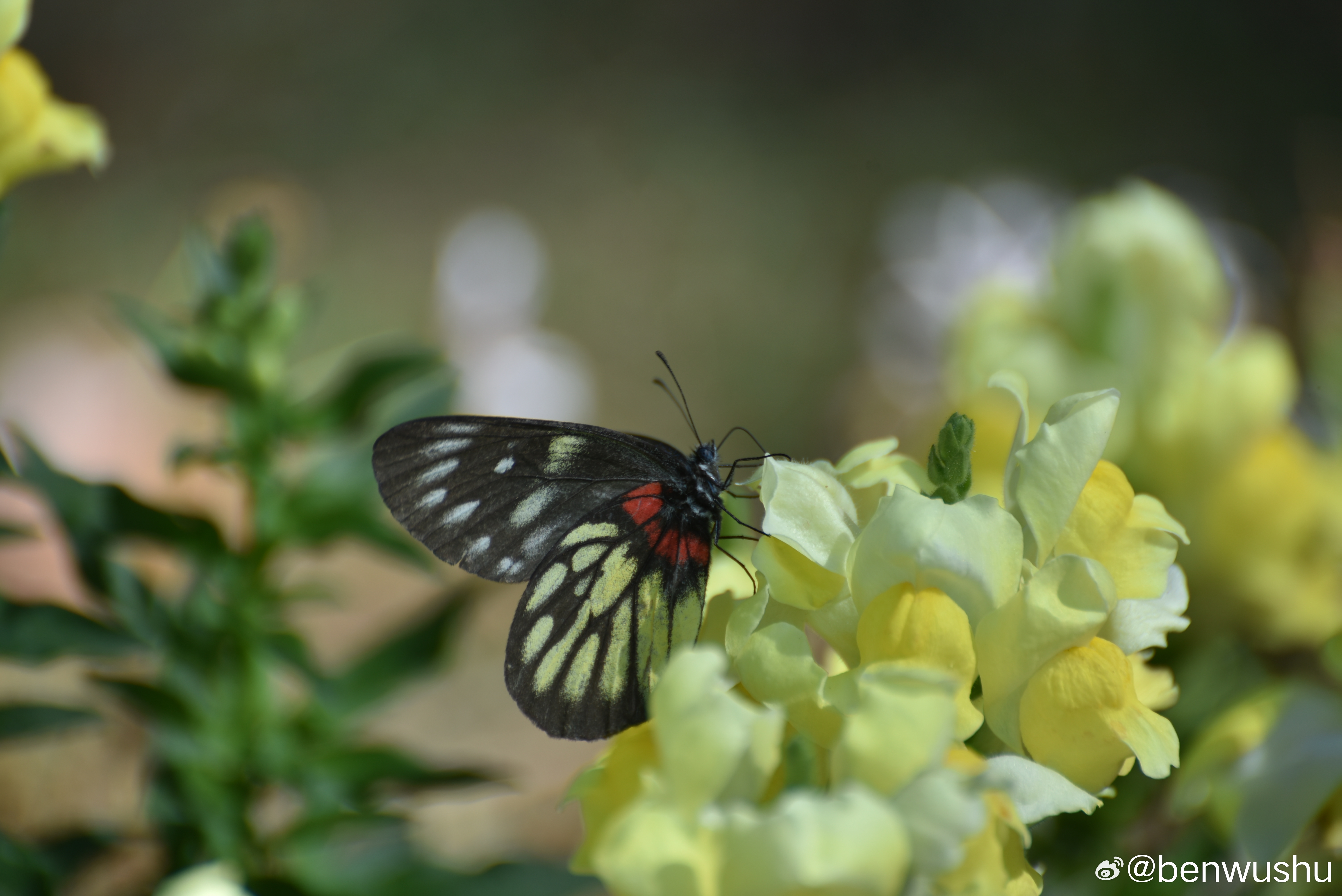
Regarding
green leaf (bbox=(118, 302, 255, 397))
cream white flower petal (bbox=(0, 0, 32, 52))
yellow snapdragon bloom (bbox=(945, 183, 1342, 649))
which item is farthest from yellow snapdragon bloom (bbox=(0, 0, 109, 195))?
yellow snapdragon bloom (bbox=(945, 183, 1342, 649))

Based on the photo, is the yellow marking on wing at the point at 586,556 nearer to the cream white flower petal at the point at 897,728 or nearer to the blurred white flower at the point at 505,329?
the cream white flower petal at the point at 897,728

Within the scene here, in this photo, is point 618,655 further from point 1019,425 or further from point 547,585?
point 1019,425

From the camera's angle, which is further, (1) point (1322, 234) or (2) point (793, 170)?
(2) point (793, 170)

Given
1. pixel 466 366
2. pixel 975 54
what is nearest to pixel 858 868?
pixel 466 366

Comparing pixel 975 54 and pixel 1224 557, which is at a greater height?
pixel 975 54

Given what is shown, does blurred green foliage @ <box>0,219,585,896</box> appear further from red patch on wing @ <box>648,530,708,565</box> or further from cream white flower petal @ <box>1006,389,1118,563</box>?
cream white flower petal @ <box>1006,389,1118,563</box>

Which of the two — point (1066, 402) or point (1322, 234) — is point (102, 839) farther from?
point (1322, 234)
